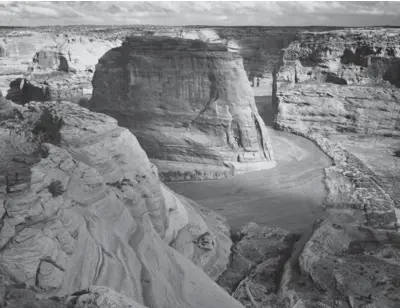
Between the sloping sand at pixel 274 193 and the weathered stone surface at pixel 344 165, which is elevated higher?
the weathered stone surface at pixel 344 165

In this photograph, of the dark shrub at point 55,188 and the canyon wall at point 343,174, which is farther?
the canyon wall at point 343,174

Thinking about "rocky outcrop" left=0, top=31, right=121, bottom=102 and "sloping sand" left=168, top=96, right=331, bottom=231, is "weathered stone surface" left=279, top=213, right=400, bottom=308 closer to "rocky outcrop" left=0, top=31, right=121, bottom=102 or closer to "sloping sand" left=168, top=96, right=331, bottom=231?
"sloping sand" left=168, top=96, right=331, bottom=231

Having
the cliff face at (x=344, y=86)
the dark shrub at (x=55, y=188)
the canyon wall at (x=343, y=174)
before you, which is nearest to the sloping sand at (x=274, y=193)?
the canyon wall at (x=343, y=174)

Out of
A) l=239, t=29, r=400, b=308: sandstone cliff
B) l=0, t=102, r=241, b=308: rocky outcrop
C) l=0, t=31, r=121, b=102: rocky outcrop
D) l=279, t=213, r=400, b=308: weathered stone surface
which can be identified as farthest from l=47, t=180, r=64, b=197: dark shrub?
l=0, t=31, r=121, b=102: rocky outcrop

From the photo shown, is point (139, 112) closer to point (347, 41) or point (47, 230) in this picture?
point (47, 230)

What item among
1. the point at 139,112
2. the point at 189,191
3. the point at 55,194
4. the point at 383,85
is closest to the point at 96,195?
the point at 55,194

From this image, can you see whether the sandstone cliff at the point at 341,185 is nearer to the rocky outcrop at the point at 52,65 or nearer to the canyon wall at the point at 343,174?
the canyon wall at the point at 343,174
